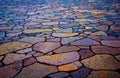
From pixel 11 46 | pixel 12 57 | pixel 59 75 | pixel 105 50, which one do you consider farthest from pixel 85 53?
pixel 11 46

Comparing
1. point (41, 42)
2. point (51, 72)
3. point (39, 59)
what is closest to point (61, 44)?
point (41, 42)

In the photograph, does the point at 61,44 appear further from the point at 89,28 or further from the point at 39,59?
the point at 89,28

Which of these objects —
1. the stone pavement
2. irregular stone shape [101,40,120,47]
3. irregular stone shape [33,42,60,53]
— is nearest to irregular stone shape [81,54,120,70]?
the stone pavement

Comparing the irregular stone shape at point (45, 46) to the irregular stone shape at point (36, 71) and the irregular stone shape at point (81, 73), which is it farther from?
the irregular stone shape at point (81, 73)

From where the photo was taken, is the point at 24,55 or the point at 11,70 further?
the point at 24,55

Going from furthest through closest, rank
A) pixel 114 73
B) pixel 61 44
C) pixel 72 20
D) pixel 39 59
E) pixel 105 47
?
pixel 72 20
pixel 61 44
pixel 105 47
pixel 39 59
pixel 114 73

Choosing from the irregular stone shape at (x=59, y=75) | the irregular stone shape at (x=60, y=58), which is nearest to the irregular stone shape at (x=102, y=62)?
the irregular stone shape at (x=60, y=58)

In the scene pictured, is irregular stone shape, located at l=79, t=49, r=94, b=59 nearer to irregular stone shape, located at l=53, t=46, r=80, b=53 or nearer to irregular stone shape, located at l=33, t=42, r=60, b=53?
irregular stone shape, located at l=53, t=46, r=80, b=53

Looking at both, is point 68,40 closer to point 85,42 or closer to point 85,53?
point 85,42
